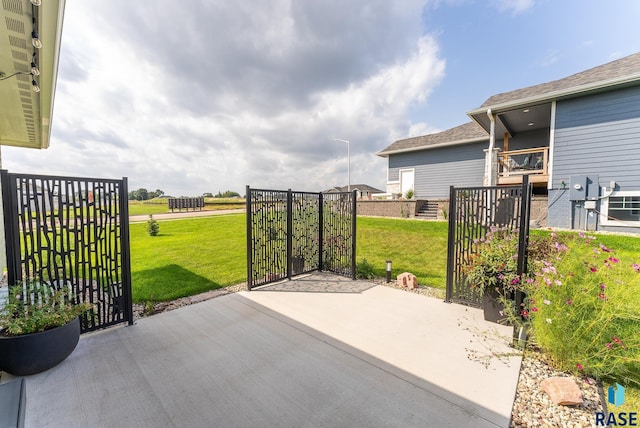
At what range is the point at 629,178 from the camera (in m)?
8.12

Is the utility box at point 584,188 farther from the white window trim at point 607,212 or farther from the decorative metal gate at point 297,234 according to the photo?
the decorative metal gate at point 297,234

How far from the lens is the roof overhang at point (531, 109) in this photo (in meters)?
8.08

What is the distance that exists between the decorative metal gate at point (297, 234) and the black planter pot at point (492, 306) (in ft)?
8.42

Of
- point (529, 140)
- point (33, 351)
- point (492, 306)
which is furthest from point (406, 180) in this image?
point (33, 351)

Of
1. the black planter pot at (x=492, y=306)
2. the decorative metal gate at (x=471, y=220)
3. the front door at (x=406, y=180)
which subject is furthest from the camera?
the front door at (x=406, y=180)

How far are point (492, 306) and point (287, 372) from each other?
10.1 ft

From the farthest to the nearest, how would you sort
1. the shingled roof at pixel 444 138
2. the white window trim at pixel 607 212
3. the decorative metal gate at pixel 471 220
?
the shingled roof at pixel 444 138
the white window trim at pixel 607 212
the decorative metal gate at pixel 471 220

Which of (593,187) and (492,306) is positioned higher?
(593,187)

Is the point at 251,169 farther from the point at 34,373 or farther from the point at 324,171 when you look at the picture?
the point at 34,373

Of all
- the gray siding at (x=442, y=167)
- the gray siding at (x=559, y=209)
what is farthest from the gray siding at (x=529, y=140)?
the gray siding at (x=559, y=209)

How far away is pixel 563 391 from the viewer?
2.12 meters

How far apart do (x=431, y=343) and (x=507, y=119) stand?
38.4ft

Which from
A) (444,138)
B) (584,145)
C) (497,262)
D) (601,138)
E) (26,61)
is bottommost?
(497,262)

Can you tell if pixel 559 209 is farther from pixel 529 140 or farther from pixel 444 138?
pixel 444 138
